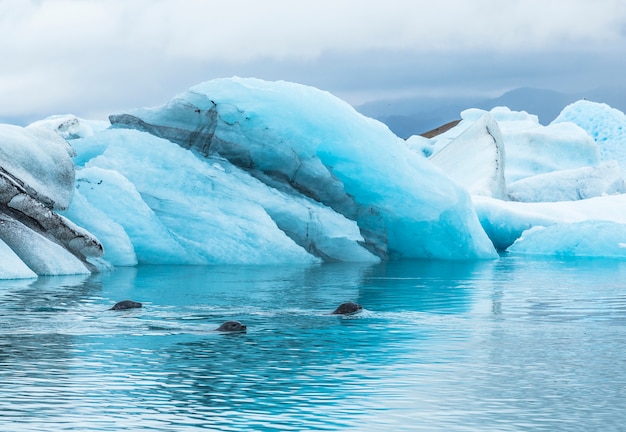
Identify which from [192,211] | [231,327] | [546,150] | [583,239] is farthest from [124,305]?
[546,150]

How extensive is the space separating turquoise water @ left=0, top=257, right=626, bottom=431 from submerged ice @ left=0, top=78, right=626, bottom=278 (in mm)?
3239

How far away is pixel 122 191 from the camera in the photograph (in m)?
22.7

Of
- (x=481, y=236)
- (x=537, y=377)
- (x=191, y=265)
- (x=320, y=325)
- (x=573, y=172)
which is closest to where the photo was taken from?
(x=537, y=377)

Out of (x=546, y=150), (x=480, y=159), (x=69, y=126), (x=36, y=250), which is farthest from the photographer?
(x=69, y=126)

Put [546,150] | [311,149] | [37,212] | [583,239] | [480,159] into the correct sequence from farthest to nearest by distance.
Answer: [546,150]
[480,159]
[583,239]
[311,149]
[37,212]

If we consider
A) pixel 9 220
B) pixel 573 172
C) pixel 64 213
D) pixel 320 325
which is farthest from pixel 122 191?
pixel 573 172

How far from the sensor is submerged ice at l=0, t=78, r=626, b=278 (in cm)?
2023

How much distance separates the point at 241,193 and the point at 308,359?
49.9 ft

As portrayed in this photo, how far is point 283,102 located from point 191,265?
16.9 feet

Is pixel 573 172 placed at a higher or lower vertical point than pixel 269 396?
higher

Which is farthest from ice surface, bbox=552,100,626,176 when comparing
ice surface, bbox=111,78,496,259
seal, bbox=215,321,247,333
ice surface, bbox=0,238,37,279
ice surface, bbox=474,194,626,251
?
seal, bbox=215,321,247,333

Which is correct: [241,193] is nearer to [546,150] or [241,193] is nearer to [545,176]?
[545,176]

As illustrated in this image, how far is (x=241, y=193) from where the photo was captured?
80.8ft

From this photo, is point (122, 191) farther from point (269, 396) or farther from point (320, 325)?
point (269, 396)
